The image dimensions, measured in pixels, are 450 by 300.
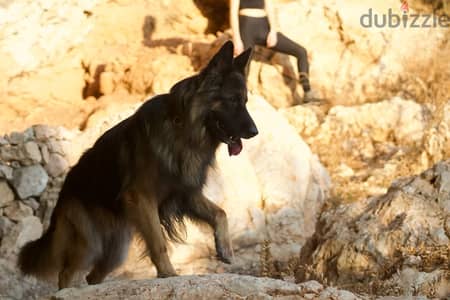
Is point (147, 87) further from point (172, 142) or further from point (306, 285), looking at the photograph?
point (306, 285)

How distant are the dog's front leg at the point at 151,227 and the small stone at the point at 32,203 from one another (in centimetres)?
344

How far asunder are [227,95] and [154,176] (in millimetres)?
766

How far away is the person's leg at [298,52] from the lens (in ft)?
34.6

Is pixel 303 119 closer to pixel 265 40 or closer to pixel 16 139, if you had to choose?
pixel 265 40

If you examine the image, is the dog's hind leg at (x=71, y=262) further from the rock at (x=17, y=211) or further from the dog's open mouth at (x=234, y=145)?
the rock at (x=17, y=211)

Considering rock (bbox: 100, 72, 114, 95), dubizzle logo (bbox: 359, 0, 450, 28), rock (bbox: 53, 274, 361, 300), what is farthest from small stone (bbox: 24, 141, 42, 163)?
dubizzle logo (bbox: 359, 0, 450, 28)

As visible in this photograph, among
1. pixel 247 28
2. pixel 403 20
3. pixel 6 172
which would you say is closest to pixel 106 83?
pixel 247 28

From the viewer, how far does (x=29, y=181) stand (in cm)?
858

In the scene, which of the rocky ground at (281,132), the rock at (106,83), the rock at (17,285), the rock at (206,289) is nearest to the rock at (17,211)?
the rocky ground at (281,132)

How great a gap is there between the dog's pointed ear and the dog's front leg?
A: 3.31 ft

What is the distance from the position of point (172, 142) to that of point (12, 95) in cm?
597

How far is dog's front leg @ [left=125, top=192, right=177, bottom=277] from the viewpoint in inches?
210

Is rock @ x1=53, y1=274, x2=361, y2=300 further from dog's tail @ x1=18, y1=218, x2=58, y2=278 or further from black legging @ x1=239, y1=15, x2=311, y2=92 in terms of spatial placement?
black legging @ x1=239, y1=15, x2=311, y2=92

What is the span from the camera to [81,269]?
19.5ft
